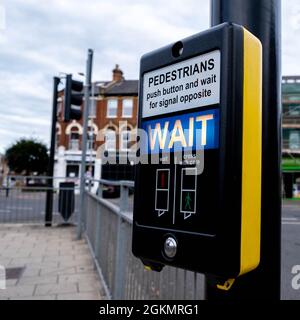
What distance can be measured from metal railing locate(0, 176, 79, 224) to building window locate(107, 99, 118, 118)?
21472mm

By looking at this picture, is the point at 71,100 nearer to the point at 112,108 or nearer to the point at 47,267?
the point at 47,267

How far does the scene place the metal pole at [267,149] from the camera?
3.80ft

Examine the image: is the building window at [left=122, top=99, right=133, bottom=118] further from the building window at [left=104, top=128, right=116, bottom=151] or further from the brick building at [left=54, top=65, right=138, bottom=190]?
the building window at [left=104, top=128, right=116, bottom=151]

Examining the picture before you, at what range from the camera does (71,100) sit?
8305 mm

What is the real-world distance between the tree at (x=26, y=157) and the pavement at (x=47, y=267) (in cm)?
3088

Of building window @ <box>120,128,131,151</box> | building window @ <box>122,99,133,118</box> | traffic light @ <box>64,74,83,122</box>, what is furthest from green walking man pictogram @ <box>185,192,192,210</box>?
building window @ <box>122,99,133,118</box>

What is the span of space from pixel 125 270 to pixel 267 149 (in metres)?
2.53

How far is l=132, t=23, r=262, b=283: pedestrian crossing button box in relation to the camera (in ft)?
3.22

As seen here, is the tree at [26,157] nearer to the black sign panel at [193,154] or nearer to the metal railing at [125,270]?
the metal railing at [125,270]

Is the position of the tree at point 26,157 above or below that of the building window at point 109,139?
above

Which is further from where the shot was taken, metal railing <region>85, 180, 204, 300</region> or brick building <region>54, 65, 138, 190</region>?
brick building <region>54, 65, 138, 190</region>
